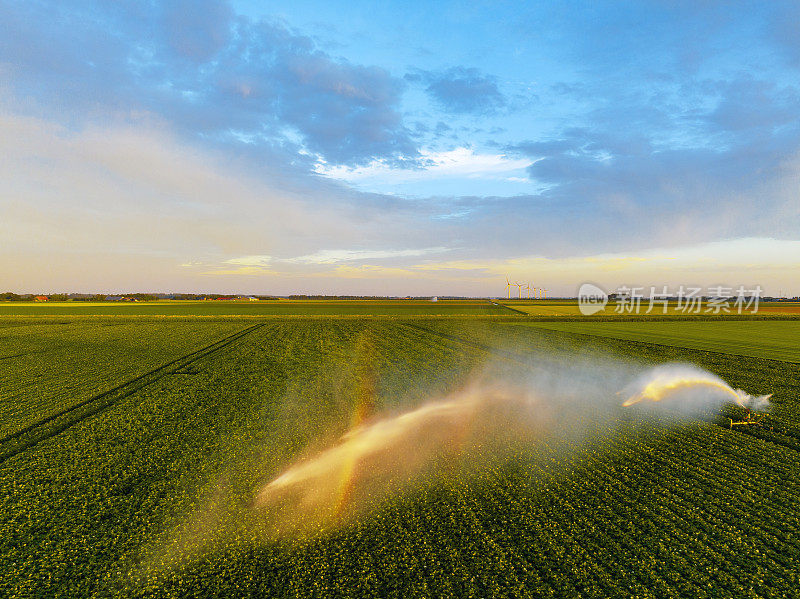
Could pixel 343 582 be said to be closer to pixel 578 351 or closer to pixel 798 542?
pixel 798 542

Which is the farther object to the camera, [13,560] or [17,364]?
[17,364]

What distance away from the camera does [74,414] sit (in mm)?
15734

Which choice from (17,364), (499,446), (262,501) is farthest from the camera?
(17,364)

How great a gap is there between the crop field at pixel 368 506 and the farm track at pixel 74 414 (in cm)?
10

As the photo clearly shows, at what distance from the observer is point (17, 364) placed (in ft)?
89.0

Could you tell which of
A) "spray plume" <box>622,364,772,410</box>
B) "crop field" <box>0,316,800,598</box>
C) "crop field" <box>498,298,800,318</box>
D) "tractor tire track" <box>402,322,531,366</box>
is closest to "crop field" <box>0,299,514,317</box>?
"crop field" <box>498,298,800,318</box>

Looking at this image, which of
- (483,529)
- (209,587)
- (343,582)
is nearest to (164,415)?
(209,587)

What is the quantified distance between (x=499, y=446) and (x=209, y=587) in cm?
893

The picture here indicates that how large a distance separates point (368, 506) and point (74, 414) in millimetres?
14333

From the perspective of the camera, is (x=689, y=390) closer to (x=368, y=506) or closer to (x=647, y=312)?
(x=368, y=506)

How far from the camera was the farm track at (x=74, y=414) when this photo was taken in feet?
42.3

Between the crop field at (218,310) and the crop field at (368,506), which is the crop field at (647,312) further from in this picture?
the crop field at (368,506)

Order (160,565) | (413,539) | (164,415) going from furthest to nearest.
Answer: (164,415) < (413,539) < (160,565)

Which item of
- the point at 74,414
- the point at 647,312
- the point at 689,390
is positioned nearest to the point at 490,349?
the point at 689,390
